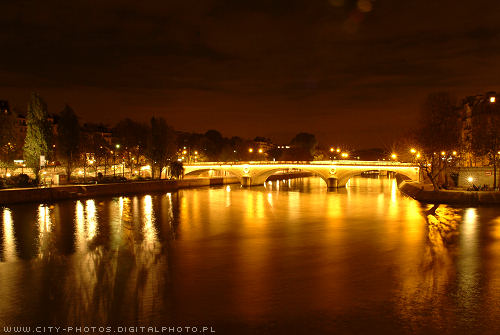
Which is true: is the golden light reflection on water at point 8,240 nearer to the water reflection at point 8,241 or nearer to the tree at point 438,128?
Answer: the water reflection at point 8,241

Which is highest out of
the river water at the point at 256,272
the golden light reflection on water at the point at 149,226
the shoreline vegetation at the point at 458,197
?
the shoreline vegetation at the point at 458,197

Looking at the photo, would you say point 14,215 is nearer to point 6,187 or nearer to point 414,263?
point 6,187

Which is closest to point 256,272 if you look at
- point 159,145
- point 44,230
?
point 44,230

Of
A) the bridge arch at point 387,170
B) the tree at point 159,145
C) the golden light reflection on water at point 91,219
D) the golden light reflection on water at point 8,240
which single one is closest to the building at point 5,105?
the tree at point 159,145

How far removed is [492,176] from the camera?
149 feet

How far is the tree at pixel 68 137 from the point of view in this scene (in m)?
54.2

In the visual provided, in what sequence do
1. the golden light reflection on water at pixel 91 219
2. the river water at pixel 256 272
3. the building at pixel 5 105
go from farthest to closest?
the building at pixel 5 105, the golden light reflection on water at pixel 91 219, the river water at pixel 256 272

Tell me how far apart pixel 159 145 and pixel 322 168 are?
2390 centimetres

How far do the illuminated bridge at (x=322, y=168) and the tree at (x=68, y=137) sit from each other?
2133 cm

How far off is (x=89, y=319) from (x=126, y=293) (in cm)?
224

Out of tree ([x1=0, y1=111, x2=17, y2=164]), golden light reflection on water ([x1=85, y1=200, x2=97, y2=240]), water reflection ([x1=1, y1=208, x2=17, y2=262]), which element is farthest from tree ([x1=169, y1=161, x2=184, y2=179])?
water reflection ([x1=1, y1=208, x2=17, y2=262])

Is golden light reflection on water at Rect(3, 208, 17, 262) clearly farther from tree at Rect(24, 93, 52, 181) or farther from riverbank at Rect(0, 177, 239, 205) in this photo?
tree at Rect(24, 93, 52, 181)

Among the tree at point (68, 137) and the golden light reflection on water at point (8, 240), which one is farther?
the tree at point (68, 137)

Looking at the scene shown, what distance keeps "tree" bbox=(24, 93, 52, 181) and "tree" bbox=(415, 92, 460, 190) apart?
3890 centimetres
